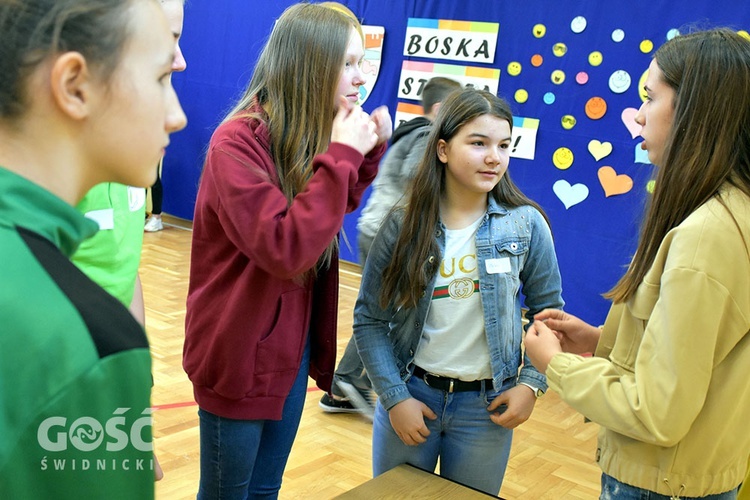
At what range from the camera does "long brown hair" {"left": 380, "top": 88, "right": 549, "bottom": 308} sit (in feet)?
5.51

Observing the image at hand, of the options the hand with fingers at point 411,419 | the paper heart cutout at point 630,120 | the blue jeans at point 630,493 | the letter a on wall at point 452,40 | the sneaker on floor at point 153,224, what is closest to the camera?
the blue jeans at point 630,493

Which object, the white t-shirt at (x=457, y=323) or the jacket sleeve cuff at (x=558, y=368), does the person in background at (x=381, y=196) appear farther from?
the jacket sleeve cuff at (x=558, y=368)

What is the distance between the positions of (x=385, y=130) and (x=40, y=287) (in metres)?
1.08

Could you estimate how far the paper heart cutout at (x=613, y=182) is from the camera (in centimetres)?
457

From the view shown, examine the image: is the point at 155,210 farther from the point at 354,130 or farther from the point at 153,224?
the point at 354,130

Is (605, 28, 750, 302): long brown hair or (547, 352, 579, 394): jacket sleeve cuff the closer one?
(605, 28, 750, 302): long brown hair

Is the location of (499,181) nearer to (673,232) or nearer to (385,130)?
(385,130)

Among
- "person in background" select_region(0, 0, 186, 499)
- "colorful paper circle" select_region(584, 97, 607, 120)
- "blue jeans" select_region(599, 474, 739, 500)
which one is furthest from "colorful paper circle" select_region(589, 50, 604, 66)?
"person in background" select_region(0, 0, 186, 499)

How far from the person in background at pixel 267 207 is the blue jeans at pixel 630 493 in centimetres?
67

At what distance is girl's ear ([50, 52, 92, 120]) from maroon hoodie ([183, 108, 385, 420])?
2.01 ft

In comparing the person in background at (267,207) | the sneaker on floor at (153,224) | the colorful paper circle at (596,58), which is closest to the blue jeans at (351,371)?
the person in background at (267,207)

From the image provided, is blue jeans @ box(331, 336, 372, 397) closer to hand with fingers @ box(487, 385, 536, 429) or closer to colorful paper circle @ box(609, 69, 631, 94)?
hand with fingers @ box(487, 385, 536, 429)

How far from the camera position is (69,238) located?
2.16 feet

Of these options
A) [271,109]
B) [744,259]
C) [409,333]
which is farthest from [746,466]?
[271,109]
